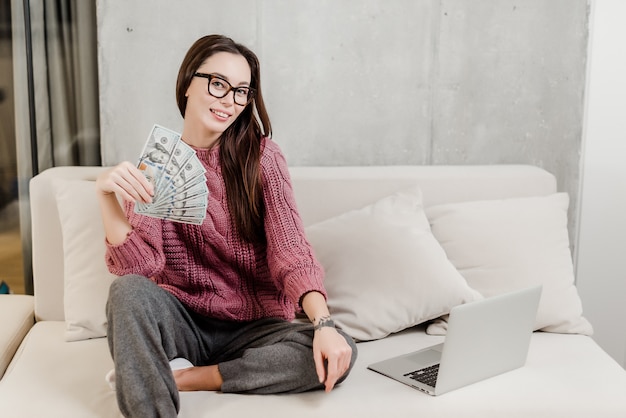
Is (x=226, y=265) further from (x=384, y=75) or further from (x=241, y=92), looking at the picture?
(x=384, y=75)

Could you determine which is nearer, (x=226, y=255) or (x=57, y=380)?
(x=57, y=380)

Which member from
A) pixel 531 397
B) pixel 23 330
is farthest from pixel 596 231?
pixel 23 330

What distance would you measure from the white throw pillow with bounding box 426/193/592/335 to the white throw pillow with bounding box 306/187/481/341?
0.10m

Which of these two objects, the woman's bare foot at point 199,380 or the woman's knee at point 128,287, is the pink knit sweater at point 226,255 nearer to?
the woman's knee at point 128,287

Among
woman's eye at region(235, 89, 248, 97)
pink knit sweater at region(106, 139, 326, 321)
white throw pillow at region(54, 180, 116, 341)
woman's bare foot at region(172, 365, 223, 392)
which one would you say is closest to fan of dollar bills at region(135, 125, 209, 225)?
pink knit sweater at region(106, 139, 326, 321)

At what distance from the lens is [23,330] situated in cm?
248

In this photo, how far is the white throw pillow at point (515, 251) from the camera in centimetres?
246

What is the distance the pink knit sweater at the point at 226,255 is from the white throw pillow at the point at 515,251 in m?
0.63

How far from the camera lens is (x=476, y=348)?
1973mm

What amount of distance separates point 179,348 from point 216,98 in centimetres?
69

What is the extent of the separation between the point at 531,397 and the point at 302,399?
1.92ft

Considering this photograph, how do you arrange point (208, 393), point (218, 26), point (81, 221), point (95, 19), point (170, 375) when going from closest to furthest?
1. point (170, 375)
2. point (208, 393)
3. point (81, 221)
4. point (218, 26)
5. point (95, 19)

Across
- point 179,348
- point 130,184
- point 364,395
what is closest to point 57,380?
point 179,348

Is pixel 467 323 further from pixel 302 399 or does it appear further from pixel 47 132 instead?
pixel 47 132
